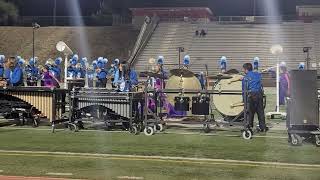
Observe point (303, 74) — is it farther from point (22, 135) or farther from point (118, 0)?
point (118, 0)

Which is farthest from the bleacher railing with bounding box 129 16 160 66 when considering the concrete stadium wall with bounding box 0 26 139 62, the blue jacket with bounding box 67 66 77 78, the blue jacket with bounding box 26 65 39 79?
the blue jacket with bounding box 67 66 77 78

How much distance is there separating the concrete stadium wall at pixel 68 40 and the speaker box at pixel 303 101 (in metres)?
41.3

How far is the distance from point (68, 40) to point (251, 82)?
145 feet

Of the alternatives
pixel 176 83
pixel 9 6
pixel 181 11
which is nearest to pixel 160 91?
pixel 176 83

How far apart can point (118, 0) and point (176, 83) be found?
160 ft

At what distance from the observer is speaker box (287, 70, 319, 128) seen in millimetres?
11484

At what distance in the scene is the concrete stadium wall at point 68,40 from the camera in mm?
53812

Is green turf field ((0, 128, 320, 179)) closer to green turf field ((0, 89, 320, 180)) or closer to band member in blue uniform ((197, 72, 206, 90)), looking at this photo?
green turf field ((0, 89, 320, 180))

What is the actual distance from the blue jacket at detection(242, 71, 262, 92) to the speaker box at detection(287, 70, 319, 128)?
174cm

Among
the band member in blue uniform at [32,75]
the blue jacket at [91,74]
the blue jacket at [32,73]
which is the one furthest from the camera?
the blue jacket at [91,74]

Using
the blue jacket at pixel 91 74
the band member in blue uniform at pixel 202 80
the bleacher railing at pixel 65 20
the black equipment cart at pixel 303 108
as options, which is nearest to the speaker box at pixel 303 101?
the black equipment cart at pixel 303 108

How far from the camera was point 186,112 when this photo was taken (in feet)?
49.0

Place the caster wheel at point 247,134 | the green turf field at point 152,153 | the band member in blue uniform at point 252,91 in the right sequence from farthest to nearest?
the band member in blue uniform at point 252,91, the caster wheel at point 247,134, the green turf field at point 152,153

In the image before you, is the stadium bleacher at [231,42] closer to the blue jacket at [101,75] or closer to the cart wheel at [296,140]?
the blue jacket at [101,75]
